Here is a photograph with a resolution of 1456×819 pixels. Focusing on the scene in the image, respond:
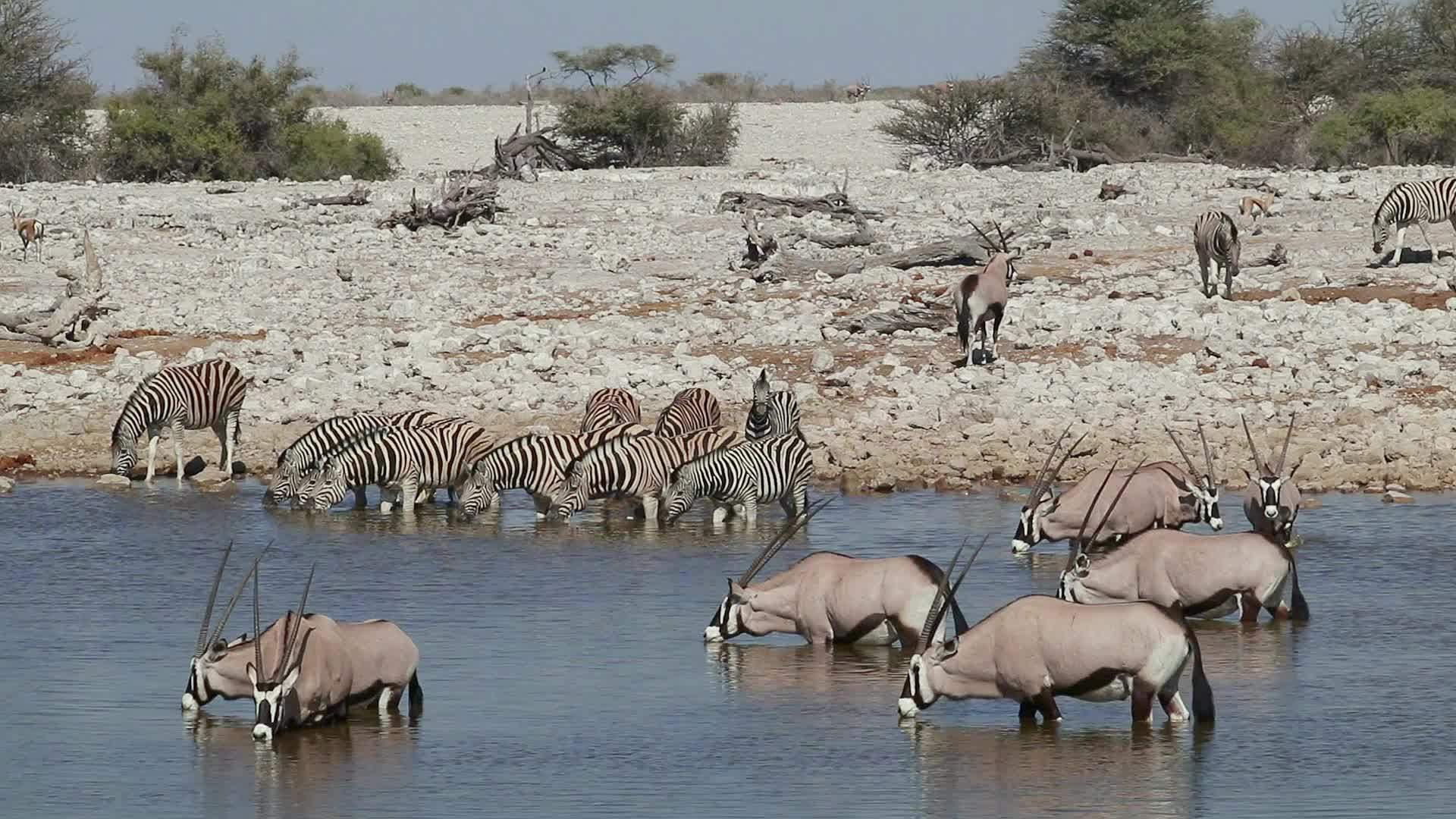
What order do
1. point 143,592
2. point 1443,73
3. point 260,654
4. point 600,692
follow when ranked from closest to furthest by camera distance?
point 260,654 → point 600,692 → point 143,592 → point 1443,73

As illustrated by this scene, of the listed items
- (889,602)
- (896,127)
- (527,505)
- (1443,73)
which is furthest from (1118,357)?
(1443,73)

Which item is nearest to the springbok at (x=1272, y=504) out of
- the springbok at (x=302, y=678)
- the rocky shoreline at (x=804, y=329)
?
the rocky shoreline at (x=804, y=329)

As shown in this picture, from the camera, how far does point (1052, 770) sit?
8586 millimetres

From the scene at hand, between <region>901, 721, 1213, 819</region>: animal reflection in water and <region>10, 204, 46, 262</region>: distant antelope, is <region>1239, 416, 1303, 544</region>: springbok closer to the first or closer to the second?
<region>901, 721, 1213, 819</region>: animal reflection in water

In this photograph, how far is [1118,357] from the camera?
1980 centimetres

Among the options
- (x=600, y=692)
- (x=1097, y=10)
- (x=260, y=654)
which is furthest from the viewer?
(x=1097, y=10)

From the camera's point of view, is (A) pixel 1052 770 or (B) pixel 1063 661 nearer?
(A) pixel 1052 770

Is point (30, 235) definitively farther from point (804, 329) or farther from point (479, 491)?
point (479, 491)

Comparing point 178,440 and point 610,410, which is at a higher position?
point 610,410

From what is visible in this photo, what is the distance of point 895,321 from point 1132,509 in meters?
8.22

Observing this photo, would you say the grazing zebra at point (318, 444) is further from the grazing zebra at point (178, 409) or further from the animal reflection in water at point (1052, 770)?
the animal reflection in water at point (1052, 770)

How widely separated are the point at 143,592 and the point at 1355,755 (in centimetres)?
677

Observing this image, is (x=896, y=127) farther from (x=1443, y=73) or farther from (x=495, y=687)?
(x=495, y=687)

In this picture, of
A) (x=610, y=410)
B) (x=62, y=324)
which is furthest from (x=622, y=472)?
(x=62, y=324)
